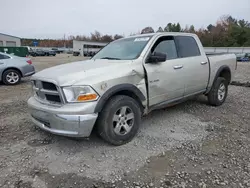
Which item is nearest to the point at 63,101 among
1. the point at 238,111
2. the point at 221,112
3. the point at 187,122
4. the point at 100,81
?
the point at 100,81

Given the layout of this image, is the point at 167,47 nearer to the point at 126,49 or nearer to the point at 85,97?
the point at 126,49

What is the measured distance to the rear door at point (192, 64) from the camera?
4.30 metres

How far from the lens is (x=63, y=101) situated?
9.50 ft

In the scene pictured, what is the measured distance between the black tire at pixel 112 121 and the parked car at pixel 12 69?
23.3ft

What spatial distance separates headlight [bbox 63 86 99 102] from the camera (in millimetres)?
2859

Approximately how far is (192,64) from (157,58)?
48.9 inches

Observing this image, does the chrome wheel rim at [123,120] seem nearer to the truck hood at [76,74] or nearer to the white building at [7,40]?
the truck hood at [76,74]

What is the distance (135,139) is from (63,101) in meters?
1.43

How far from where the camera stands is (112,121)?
3.14 meters

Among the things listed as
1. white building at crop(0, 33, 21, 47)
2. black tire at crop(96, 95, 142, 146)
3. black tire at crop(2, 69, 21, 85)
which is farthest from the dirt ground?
white building at crop(0, 33, 21, 47)

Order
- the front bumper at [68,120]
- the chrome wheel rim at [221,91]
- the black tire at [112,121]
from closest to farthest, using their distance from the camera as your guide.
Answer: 1. the front bumper at [68,120]
2. the black tire at [112,121]
3. the chrome wheel rim at [221,91]

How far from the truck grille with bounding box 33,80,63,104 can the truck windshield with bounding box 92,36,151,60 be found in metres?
1.38

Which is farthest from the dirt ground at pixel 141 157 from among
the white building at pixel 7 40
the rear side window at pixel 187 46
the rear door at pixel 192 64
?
the white building at pixel 7 40

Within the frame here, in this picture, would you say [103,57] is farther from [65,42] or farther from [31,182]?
[65,42]
